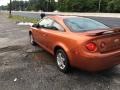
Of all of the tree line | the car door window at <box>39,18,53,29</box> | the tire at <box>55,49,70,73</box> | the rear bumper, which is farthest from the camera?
the tree line

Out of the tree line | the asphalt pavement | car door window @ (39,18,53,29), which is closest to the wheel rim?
the asphalt pavement

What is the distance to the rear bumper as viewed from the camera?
4.84 metres

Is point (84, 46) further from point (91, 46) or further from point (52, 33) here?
point (52, 33)

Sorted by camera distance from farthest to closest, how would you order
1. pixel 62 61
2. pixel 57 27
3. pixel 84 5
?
pixel 84 5
pixel 57 27
pixel 62 61

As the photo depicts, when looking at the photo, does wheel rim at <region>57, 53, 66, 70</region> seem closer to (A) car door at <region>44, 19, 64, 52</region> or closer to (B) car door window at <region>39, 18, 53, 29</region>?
(A) car door at <region>44, 19, 64, 52</region>

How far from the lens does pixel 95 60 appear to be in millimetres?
4836

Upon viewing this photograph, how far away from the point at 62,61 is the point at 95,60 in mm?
1173

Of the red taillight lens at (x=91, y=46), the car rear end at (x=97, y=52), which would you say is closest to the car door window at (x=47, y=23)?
the car rear end at (x=97, y=52)

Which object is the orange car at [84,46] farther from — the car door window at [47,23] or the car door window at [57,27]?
the car door window at [47,23]

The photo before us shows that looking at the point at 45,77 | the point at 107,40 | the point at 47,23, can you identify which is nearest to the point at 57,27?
the point at 47,23

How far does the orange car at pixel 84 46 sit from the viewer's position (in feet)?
16.0

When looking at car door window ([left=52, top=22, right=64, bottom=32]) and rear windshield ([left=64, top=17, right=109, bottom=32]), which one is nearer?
rear windshield ([left=64, top=17, right=109, bottom=32])

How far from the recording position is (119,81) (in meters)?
5.18

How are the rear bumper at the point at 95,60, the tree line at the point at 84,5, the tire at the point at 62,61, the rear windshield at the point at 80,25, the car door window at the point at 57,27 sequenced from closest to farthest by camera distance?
the rear bumper at the point at 95,60, the tire at the point at 62,61, the rear windshield at the point at 80,25, the car door window at the point at 57,27, the tree line at the point at 84,5
